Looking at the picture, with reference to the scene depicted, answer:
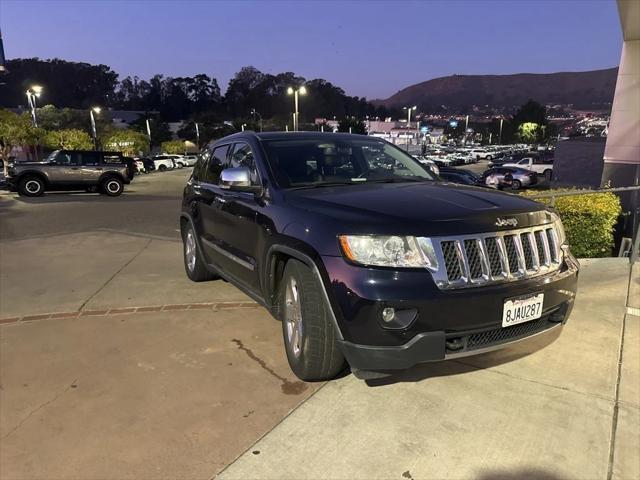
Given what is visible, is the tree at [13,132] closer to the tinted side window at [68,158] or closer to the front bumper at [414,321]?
the tinted side window at [68,158]

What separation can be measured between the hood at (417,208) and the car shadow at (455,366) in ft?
2.89

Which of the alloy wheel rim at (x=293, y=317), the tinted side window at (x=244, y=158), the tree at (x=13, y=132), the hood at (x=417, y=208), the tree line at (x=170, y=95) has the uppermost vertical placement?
the tree line at (x=170, y=95)

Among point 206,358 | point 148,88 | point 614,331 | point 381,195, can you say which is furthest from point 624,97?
point 148,88

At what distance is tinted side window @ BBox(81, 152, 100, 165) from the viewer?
19469 millimetres

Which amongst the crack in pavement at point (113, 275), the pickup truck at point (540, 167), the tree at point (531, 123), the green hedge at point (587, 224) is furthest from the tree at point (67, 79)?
the green hedge at point (587, 224)

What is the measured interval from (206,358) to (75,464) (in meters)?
1.30

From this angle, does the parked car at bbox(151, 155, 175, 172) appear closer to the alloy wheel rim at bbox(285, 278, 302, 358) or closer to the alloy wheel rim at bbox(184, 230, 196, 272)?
the alloy wheel rim at bbox(184, 230, 196, 272)

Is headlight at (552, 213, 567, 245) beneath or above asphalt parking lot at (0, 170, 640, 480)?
above

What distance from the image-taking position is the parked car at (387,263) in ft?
8.82

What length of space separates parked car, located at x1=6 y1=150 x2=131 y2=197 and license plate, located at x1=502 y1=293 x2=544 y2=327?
19.7 meters

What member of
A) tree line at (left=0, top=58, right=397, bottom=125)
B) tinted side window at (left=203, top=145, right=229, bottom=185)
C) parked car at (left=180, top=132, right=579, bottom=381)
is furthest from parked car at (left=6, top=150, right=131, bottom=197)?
tree line at (left=0, top=58, right=397, bottom=125)

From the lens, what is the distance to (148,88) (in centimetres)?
19288

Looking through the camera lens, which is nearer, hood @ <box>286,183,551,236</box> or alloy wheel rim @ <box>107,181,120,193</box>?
hood @ <box>286,183,551,236</box>

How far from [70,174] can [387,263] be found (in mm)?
19502
